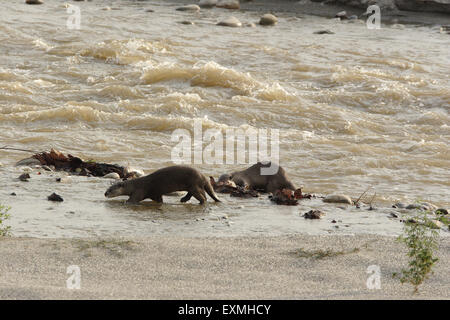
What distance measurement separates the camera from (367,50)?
1984cm

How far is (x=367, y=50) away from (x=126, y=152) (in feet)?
37.7

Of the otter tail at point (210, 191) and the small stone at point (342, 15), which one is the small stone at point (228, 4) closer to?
the small stone at point (342, 15)

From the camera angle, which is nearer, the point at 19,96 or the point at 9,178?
the point at 9,178

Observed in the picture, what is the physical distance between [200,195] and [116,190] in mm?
882

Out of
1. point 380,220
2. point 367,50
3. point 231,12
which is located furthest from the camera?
point 231,12

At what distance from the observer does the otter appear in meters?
8.28

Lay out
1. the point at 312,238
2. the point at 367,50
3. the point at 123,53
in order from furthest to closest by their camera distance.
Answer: the point at 367,50
the point at 123,53
the point at 312,238

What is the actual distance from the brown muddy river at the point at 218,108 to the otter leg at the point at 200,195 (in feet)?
0.27

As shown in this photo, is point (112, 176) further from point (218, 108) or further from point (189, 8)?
point (189, 8)

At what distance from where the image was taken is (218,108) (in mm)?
13172

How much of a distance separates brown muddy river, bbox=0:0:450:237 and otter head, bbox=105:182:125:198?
0.09 metres

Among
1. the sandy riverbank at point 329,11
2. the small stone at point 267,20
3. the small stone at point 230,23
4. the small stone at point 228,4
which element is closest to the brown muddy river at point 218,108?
the small stone at point 230,23
